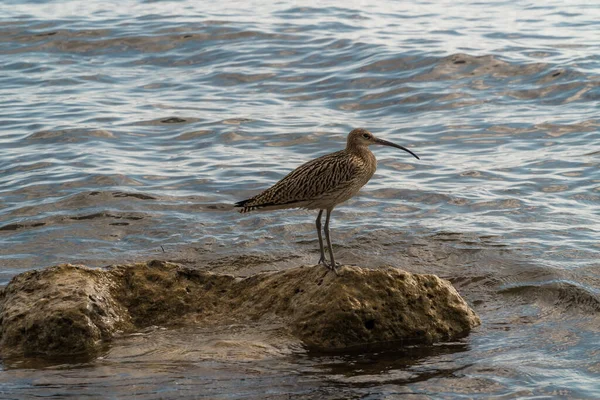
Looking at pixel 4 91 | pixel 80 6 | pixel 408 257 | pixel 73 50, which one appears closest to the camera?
pixel 408 257

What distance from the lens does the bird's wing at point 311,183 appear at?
27.4ft

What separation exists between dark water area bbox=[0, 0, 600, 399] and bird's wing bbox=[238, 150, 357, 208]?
3.80ft

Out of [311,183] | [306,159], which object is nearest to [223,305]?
[311,183]

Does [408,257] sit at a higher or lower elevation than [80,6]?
lower

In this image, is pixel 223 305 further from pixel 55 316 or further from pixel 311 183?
pixel 55 316

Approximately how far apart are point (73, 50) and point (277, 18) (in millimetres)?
4759

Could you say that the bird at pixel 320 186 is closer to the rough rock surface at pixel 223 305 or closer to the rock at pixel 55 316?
the rough rock surface at pixel 223 305

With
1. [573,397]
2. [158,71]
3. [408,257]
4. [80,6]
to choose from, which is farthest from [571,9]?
[573,397]

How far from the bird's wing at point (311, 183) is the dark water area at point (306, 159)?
3.80 feet

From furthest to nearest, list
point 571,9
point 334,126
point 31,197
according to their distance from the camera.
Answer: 1. point 571,9
2. point 334,126
3. point 31,197

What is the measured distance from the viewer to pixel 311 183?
8367mm

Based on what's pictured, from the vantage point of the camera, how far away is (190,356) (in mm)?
7465

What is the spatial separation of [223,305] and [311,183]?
47.1 inches

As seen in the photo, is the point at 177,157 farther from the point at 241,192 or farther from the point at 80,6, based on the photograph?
the point at 80,6
